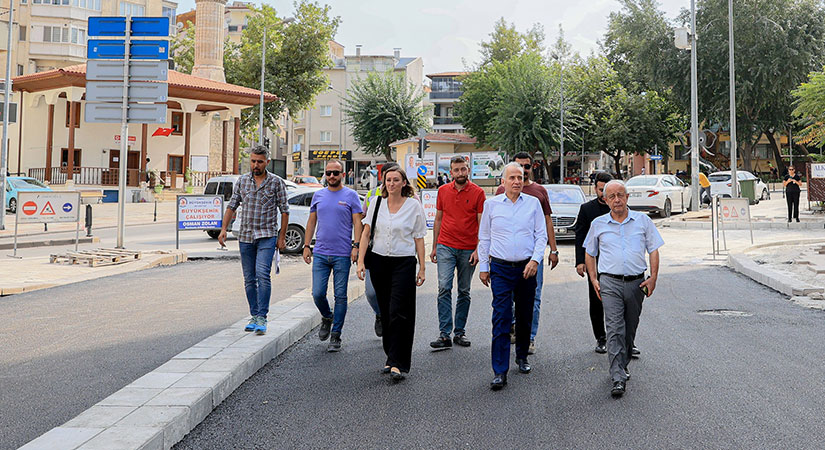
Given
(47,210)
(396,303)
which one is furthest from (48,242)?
(396,303)

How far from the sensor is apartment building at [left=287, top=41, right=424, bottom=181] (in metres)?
81.5

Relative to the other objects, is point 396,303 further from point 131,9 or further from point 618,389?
point 131,9

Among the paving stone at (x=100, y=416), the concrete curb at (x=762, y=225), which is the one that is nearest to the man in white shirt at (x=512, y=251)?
the paving stone at (x=100, y=416)

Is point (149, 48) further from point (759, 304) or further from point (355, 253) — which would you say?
point (759, 304)

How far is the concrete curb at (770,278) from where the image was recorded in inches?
428

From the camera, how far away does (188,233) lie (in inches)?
923

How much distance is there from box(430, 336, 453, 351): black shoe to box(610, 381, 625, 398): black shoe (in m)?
2.01

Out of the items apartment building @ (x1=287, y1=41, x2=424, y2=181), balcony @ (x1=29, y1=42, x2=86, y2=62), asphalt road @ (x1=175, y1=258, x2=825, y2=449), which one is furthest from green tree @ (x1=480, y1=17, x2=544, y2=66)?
asphalt road @ (x1=175, y1=258, x2=825, y2=449)

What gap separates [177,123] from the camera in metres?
47.9

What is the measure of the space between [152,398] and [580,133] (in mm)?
56213

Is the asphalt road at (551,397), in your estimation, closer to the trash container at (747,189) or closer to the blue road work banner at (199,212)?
the blue road work banner at (199,212)

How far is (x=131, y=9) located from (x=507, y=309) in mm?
61427

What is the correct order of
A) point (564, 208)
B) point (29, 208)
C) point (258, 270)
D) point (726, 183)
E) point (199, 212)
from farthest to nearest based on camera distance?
1. point (726, 183)
2. point (564, 208)
3. point (199, 212)
4. point (29, 208)
5. point (258, 270)

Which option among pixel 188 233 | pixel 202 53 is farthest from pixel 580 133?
pixel 188 233
